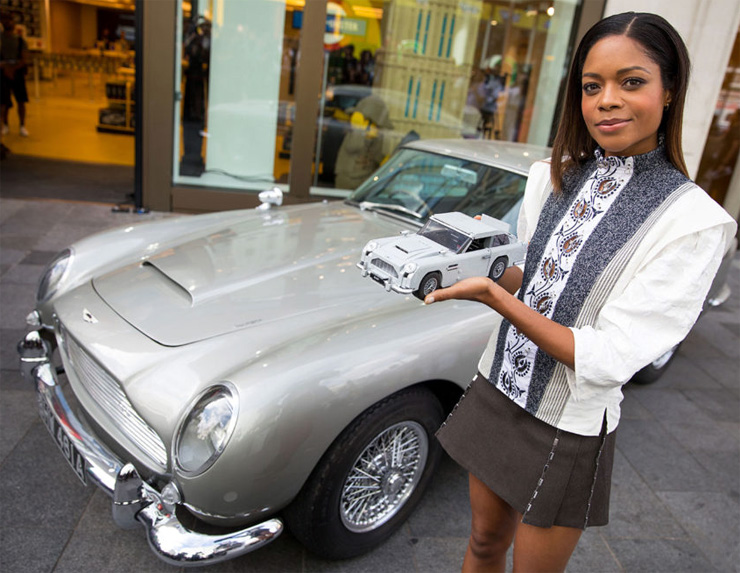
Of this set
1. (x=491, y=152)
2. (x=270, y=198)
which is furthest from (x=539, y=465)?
(x=270, y=198)

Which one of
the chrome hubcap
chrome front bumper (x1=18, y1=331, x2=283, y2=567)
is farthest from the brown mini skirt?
chrome front bumper (x1=18, y1=331, x2=283, y2=567)

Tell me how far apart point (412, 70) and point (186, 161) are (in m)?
2.88

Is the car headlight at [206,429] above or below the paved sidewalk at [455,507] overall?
above

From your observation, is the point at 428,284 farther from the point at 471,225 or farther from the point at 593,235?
the point at 593,235

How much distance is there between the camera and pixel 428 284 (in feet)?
4.28

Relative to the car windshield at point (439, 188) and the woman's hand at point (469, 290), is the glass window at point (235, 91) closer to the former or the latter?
the car windshield at point (439, 188)

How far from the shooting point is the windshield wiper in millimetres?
3531

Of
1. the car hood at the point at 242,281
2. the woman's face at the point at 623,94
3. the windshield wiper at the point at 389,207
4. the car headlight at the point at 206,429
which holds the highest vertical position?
the woman's face at the point at 623,94

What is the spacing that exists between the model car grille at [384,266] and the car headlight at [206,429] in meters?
0.89

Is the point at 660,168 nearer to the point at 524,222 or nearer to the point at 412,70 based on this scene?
the point at 524,222

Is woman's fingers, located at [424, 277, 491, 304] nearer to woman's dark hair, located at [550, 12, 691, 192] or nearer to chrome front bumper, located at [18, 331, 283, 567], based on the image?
woman's dark hair, located at [550, 12, 691, 192]

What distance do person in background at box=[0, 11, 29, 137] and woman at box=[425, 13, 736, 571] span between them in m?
9.53

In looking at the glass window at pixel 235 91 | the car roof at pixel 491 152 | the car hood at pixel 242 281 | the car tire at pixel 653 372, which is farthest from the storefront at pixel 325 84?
the car hood at pixel 242 281

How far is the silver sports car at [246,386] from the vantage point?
6.66 feet
